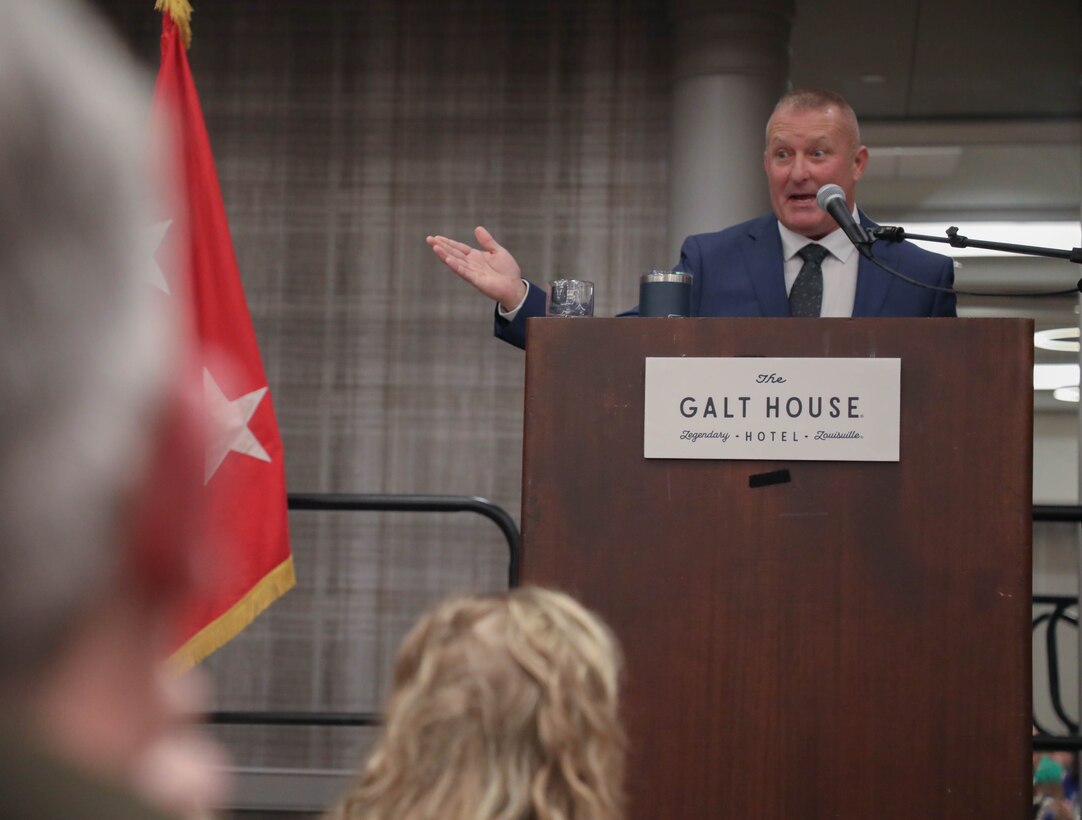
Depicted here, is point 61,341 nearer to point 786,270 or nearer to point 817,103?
point 786,270

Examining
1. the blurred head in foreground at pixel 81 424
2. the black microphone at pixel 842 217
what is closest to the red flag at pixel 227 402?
the black microphone at pixel 842 217

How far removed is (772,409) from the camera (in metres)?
2.11

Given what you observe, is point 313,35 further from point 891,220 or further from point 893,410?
point 893,410

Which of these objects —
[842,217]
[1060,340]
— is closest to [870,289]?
[842,217]

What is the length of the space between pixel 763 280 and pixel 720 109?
6.81 ft

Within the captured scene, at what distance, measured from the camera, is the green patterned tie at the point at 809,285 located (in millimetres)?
2570

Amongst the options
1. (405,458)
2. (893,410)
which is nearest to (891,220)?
(405,458)

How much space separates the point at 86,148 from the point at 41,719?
147 millimetres

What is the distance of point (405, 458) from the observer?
185 inches

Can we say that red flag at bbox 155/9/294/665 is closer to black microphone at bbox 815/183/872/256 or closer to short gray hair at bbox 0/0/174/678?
black microphone at bbox 815/183/872/256

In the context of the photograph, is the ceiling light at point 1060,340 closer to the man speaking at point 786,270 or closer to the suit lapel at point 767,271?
the man speaking at point 786,270

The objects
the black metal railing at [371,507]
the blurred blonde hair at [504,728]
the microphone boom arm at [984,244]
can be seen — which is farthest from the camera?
the black metal railing at [371,507]

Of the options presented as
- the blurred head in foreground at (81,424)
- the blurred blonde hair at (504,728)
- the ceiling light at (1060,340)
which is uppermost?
the ceiling light at (1060,340)

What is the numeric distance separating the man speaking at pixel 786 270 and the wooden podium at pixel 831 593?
42 cm
